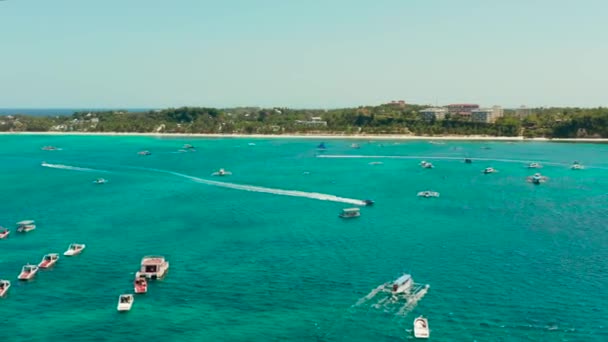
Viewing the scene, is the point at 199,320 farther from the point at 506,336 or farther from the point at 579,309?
the point at 579,309

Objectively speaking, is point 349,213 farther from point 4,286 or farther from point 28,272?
point 4,286

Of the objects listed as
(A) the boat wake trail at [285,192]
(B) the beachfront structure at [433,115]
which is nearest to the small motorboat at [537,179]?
(A) the boat wake trail at [285,192]

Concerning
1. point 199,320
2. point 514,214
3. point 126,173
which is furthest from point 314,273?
point 126,173

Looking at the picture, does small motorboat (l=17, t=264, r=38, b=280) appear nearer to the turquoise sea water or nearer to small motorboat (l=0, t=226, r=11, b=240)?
the turquoise sea water

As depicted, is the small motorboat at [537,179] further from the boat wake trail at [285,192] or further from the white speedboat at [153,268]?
the white speedboat at [153,268]

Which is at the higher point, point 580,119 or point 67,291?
point 580,119

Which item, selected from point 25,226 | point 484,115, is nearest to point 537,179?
point 25,226
